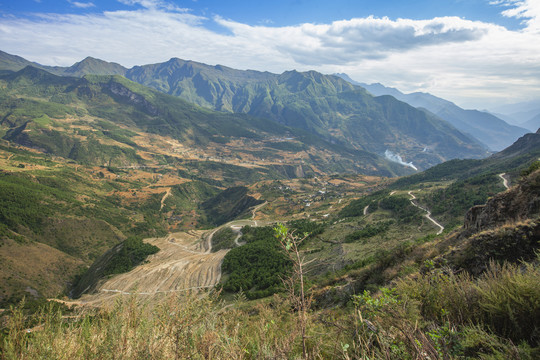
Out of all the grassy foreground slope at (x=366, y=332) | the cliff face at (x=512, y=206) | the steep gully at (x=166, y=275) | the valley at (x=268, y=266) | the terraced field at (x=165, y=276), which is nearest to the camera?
the grassy foreground slope at (x=366, y=332)

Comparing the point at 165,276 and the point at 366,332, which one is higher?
the point at 366,332

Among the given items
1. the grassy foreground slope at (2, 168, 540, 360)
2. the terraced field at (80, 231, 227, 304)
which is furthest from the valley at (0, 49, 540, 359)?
the terraced field at (80, 231, 227, 304)

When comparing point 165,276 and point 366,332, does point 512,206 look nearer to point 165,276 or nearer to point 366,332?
point 366,332

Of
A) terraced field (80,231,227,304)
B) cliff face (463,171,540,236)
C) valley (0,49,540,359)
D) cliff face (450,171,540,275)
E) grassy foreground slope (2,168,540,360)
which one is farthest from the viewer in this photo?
terraced field (80,231,227,304)

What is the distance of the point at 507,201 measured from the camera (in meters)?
14.7

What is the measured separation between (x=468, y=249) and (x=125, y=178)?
178m

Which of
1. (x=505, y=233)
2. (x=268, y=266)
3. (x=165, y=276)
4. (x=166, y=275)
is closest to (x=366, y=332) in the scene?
(x=505, y=233)

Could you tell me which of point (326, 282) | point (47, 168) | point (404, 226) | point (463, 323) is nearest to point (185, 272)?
point (326, 282)

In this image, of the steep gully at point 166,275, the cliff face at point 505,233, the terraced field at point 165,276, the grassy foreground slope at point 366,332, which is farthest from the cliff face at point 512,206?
the terraced field at point 165,276

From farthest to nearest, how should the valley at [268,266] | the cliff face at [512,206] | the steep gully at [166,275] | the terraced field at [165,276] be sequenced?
the terraced field at [165,276] → the steep gully at [166,275] → the cliff face at [512,206] → the valley at [268,266]

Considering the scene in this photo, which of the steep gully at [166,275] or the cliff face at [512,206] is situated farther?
the steep gully at [166,275]

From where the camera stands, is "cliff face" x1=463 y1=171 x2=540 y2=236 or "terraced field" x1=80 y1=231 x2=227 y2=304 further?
"terraced field" x1=80 y1=231 x2=227 y2=304

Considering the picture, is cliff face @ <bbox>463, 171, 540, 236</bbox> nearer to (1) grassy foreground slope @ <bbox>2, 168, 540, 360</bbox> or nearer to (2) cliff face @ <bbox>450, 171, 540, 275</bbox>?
(2) cliff face @ <bbox>450, 171, 540, 275</bbox>

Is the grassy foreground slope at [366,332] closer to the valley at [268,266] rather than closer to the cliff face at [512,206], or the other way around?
the valley at [268,266]
